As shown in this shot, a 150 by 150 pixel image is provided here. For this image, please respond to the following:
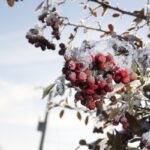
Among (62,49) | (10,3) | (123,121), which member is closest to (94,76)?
(123,121)

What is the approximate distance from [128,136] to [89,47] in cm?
171

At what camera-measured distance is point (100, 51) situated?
239 cm

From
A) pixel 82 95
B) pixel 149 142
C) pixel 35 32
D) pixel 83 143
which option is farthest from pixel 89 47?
pixel 83 143

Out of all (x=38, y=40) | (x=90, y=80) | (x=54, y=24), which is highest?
(x=54, y=24)

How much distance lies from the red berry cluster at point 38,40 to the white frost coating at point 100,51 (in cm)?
115

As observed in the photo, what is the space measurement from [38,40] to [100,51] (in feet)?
4.69

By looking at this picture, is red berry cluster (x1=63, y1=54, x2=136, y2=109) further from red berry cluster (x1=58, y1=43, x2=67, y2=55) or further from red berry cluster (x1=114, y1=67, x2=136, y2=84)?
red berry cluster (x1=58, y1=43, x2=67, y2=55)

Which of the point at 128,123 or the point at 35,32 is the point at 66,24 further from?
the point at 128,123

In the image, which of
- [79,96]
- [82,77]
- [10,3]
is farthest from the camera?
[10,3]

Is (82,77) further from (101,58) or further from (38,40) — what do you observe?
(38,40)

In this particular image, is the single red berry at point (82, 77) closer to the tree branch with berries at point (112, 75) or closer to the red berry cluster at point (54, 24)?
the tree branch with berries at point (112, 75)

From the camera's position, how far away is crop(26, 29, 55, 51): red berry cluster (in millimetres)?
3711

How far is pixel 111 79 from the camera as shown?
2.32 m

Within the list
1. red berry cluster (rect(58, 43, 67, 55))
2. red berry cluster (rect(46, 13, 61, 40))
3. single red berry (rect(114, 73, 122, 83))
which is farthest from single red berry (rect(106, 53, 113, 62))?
red berry cluster (rect(46, 13, 61, 40))
